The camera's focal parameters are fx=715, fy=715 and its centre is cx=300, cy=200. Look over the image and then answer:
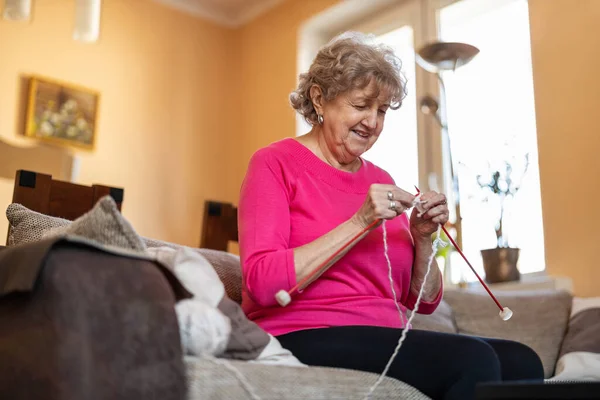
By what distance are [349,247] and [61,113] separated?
2.73m

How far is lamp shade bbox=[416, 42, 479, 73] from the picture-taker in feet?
9.55

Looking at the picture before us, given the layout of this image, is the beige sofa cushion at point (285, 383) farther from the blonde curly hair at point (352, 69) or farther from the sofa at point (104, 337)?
the blonde curly hair at point (352, 69)

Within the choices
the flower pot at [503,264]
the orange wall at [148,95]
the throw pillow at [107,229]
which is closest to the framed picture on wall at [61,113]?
the orange wall at [148,95]

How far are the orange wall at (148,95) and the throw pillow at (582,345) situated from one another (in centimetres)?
233

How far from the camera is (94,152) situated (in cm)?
382

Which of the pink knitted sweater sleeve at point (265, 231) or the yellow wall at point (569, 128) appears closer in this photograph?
the pink knitted sweater sleeve at point (265, 231)

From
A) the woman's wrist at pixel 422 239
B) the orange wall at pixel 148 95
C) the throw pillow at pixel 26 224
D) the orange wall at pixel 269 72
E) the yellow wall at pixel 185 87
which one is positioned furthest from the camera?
the orange wall at pixel 269 72

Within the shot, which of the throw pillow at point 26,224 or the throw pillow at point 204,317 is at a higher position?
the throw pillow at point 26,224

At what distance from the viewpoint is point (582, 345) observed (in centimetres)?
229

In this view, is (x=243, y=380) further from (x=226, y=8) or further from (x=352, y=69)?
(x=226, y=8)

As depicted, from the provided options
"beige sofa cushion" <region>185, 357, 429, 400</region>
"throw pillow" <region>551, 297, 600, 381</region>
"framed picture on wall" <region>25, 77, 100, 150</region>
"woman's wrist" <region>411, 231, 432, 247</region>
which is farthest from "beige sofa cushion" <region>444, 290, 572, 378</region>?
"framed picture on wall" <region>25, 77, 100, 150</region>

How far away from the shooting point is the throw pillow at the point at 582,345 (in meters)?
2.17

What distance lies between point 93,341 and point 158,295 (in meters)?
0.12

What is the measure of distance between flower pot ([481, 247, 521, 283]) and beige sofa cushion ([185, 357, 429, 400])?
172 cm
